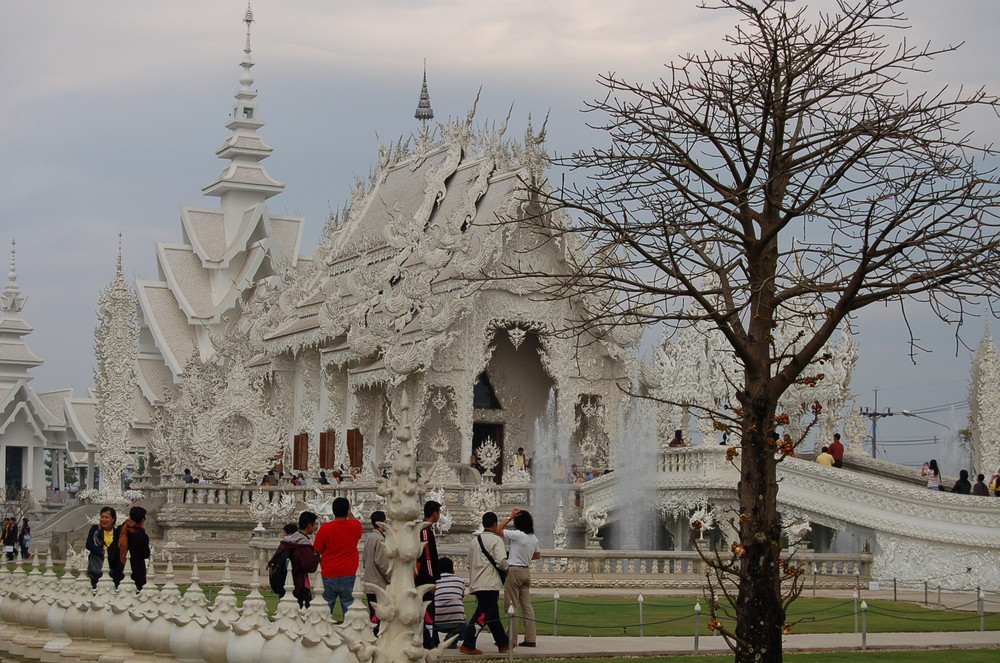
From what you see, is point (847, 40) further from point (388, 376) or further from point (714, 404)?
point (388, 376)

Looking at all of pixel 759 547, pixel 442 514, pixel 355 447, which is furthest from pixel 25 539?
pixel 759 547

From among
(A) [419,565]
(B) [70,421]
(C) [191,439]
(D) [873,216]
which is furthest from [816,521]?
(B) [70,421]

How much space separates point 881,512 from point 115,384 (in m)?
14.8

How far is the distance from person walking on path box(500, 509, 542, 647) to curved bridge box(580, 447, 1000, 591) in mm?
9359

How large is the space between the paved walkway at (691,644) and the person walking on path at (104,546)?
3165 millimetres

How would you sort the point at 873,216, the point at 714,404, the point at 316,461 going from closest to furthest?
the point at 873,216
the point at 714,404
the point at 316,461

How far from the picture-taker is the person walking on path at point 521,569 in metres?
14.7

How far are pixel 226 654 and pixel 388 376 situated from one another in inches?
826

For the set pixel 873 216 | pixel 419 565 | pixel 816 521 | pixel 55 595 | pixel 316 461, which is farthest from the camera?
pixel 316 461

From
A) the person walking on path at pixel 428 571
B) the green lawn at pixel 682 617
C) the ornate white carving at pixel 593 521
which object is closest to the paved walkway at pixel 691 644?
the green lawn at pixel 682 617

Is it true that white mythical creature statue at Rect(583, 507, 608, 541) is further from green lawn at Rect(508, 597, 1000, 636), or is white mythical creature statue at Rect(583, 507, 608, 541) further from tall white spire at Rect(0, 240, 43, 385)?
tall white spire at Rect(0, 240, 43, 385)

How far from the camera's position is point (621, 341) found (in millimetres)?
32500

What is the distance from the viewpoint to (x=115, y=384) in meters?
31.2

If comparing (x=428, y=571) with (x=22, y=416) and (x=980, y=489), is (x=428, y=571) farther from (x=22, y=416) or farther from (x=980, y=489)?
(x=22, y=416)
